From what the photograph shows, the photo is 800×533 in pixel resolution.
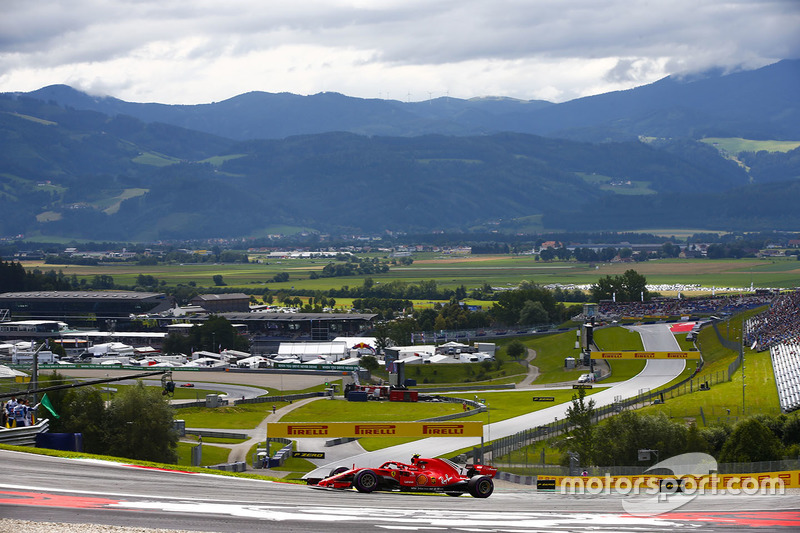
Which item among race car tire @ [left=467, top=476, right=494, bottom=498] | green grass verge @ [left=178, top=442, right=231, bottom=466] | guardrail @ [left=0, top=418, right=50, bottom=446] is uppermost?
guardrail @ [left=0, top=418, right=50, bottom=446]

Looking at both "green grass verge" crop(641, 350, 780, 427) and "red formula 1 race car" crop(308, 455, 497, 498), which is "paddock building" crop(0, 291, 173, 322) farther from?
"red formula 1 race car" crop(308, 455, 497, 498)

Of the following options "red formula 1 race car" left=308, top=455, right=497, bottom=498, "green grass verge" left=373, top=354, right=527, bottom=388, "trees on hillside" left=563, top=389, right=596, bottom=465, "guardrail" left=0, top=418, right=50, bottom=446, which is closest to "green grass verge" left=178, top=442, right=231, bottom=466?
"guardrail" left=0, top=418, right=50, bottom=446

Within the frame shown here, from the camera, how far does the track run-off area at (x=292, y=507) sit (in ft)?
83.3

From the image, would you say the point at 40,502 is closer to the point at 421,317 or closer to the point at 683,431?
the point at 683,431

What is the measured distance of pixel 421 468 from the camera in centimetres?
3353

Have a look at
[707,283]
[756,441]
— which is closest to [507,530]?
[756,441]

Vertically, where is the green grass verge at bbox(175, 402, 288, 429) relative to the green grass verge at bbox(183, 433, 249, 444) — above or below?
below

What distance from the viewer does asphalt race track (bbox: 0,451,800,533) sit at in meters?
25.4

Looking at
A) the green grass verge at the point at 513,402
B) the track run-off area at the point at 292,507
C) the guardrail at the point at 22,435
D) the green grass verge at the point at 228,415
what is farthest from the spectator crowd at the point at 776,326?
the guardrail at the point at 22,435

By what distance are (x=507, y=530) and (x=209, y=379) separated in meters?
74.5

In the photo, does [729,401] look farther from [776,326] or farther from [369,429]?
[776,326]

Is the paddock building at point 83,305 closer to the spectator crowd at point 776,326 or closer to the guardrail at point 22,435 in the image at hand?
the spectator crowd at point 776,326

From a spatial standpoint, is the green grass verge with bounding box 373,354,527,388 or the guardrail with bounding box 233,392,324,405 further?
the green grass verge with bounding box 373,354,527,388

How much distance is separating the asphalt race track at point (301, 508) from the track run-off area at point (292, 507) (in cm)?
3
